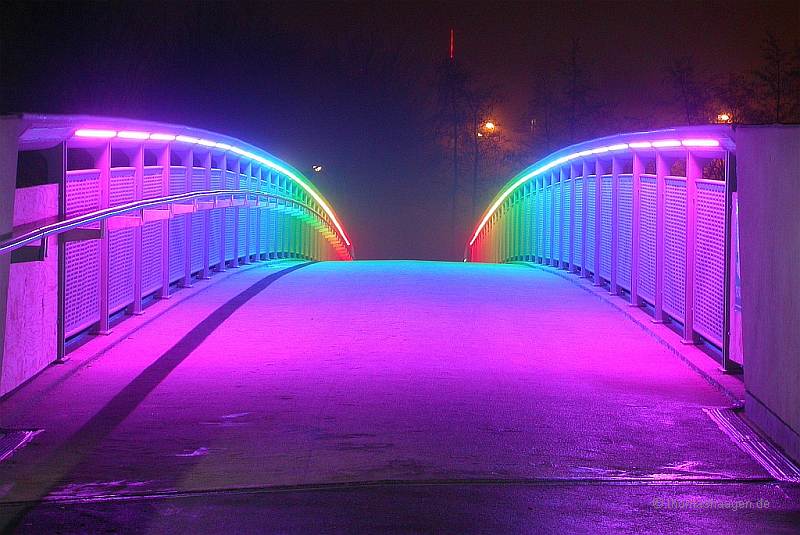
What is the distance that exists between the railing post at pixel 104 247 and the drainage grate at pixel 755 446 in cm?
447

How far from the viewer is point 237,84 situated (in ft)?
146

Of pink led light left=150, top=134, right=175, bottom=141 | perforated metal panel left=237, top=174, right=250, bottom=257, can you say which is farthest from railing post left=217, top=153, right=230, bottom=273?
pink led light left=150, top=134, right=175, bottom=141

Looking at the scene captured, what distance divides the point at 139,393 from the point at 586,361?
309 cm

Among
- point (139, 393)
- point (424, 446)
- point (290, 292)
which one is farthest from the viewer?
point (290, 292)

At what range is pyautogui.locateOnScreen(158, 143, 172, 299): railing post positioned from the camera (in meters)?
10.6

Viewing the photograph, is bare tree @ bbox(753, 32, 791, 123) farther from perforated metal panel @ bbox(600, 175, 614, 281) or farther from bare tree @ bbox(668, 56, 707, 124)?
perforated metal panel @ bbox(600, 175, 614, 281)

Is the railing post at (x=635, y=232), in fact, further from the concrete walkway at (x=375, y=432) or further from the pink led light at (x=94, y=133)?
the pink led light at (x=94, y=133)

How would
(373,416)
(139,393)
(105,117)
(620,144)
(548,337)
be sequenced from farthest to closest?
1. (620,144)
2. (548,337)
3. (105,117)
4. (139,393)
5. (373,416)

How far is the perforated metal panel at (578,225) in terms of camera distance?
565 inches

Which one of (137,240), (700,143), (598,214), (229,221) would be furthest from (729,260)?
(229,221)

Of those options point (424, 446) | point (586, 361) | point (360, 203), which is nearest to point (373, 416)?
point (424, 446)

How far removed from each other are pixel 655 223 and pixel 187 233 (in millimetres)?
4789

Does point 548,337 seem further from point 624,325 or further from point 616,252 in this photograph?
point 616,252

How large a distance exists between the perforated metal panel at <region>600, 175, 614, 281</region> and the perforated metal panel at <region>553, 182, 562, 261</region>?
12.3ft
